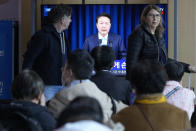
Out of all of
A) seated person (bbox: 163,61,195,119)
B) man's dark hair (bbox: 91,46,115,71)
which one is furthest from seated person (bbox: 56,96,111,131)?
man's dark hair (bbox: 91,46,115,71)

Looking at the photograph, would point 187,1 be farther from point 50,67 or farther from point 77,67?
point 77,67

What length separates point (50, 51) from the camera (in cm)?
341

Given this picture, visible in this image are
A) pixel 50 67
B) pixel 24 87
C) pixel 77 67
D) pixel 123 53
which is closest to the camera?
pixel 24 87

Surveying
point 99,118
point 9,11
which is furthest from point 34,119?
point 9,11

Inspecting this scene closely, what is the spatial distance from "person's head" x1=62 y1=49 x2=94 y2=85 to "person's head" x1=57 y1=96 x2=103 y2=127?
1.32m

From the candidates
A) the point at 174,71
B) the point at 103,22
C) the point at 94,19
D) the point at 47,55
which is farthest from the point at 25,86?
the point at 94,19

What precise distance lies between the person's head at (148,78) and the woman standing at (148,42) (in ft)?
4.41

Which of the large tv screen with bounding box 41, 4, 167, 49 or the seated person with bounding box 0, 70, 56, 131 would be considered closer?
the seated person with bounding box 0, 70, 56, 131

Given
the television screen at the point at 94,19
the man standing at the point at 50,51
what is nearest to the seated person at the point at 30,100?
the man standing at the point at 50,51

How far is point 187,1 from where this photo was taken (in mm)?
6465

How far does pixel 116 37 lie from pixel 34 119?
3.81 metres

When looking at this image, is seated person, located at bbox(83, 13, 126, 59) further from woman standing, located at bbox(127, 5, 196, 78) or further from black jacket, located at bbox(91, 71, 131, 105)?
black jacket, located at bbox(91, 71, 131, 105)

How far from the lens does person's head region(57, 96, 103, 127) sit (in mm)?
1076

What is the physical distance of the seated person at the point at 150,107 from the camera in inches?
74.8
